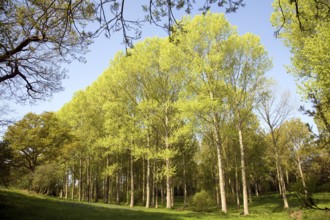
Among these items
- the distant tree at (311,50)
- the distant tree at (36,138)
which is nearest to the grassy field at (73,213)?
the distant tree at (311,50)

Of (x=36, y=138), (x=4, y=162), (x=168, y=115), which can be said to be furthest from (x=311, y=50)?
(x=36, y=138)

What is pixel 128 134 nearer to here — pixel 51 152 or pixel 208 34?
pixel 51 152

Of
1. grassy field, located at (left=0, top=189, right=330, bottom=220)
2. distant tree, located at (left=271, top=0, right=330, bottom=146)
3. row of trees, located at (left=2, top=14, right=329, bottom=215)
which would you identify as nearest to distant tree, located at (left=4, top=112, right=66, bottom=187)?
row of trees, located at (left=2, top=14, right=329, bottom=215)

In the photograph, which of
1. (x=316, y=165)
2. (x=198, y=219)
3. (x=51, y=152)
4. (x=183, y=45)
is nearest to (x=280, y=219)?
(x=198, y=219)

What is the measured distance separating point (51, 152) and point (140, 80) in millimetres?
13660

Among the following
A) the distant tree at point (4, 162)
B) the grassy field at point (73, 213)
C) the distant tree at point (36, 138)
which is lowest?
the grassy field at point (73, 213)

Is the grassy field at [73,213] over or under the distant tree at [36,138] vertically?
under

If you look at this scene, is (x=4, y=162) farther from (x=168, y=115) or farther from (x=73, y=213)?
(x=168, y=115)

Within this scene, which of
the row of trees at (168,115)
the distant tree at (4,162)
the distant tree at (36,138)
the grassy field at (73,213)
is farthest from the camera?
the distant tree at (36,138)

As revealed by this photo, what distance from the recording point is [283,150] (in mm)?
38688

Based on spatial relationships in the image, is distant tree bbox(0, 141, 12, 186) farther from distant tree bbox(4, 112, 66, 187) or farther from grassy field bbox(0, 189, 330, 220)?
distant tree bbox(4, 112, 66, 187)

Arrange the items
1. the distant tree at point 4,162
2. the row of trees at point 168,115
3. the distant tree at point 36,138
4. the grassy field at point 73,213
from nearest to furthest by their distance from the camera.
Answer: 1. the grassy field at point 73,213
2. the distant tree at point 4,162
3. the row of trees at point 168,115
4. the distant tree at point 36,138

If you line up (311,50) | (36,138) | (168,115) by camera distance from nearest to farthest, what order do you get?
(311,50)
(168,115)
(36,138)

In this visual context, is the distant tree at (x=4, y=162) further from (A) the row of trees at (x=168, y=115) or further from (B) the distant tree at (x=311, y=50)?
(B) the distant tree at (x=311, y=50)
